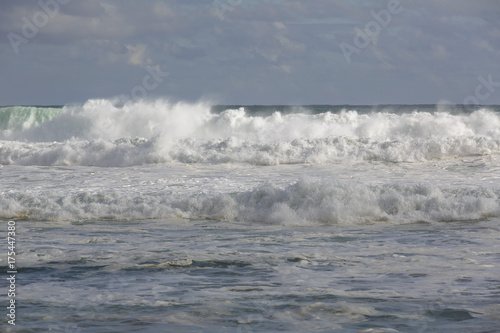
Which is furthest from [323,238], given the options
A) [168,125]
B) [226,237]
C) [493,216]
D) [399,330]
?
[168,125]

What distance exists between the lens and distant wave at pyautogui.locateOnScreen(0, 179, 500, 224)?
10539 mm

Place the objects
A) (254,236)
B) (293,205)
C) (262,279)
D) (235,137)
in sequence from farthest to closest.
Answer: (235,137) → (293,205) → (254,236) → (262,279)

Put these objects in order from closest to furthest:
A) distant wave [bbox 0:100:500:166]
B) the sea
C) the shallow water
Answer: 1. the shallow water
2. the sea
3. distant wave [bbox 0:100:500:166]

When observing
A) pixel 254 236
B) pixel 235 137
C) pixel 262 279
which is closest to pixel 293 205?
pixel 254 236

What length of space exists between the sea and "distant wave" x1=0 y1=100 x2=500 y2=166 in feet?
0.30

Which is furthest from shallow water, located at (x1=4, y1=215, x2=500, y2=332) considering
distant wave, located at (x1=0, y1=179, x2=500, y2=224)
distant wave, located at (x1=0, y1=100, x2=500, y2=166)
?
distant wave, located at (x1=0, y1=100, x2=500, y2=166)

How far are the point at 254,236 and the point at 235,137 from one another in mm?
15766

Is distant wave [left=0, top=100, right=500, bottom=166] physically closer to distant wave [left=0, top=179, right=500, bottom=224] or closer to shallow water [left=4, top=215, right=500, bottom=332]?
distant wave [left=0, top=179, right=500, bottom=224]

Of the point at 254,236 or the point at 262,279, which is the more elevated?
the point at 254,236

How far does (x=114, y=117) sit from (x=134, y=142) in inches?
347

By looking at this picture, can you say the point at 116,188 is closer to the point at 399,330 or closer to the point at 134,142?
the point at 134,142

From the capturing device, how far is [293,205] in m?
11.2

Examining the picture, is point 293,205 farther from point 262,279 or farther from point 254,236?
point 262,279

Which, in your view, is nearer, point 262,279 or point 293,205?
point 262,279
